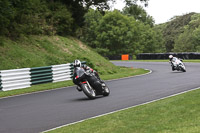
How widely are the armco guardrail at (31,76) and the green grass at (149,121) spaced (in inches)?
373

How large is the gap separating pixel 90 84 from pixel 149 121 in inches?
213

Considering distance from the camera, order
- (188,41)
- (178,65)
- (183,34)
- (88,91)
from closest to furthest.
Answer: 1. (88,91)
2. (178,65)
3. (188,41)
4. (183,34)

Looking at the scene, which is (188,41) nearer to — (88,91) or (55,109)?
(88,91)

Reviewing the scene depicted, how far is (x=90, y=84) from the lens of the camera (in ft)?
42.2

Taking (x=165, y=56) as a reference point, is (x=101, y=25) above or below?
above

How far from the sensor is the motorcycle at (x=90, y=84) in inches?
489

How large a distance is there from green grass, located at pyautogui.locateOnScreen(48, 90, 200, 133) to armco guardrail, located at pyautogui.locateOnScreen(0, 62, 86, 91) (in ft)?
31.0

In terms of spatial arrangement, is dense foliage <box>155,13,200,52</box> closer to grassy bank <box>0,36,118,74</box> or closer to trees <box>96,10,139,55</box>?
trees <box>96,10,139,55</box>

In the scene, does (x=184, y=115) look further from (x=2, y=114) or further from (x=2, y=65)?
(x=2, y=65)

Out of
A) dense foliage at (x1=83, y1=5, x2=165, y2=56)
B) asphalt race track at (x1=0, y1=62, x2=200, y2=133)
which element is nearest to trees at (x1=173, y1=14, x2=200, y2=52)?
dense foliage at (x1=83, y1=5, x2=165, y2=56)

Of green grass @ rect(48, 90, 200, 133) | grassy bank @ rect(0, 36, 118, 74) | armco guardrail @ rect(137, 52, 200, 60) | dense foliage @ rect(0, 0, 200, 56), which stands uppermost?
dense foliage @ rect(0, 0, 200, 56)

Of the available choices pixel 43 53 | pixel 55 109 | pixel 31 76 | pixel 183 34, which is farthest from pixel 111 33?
pixel 55 109

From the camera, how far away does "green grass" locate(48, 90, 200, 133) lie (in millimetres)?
6836

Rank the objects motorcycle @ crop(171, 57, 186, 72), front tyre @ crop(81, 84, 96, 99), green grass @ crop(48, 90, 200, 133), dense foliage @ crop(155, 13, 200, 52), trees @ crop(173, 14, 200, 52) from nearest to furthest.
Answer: green grass @ crop(48, 90, 200, 133)
front tyre @ crop(81, 84, 96, 99)
motorcycle @ crop(171, 57, 186, 72)
trees @ crop(173, 14, 200, 52)
dense foliage @ crop(155, 13, 200, 52)
